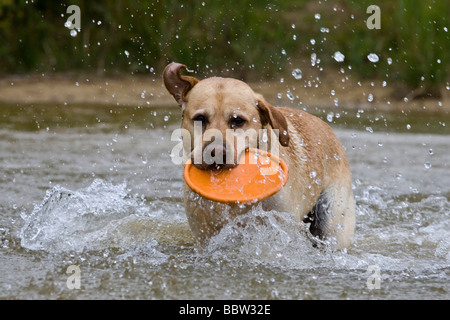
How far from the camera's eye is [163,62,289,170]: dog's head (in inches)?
190

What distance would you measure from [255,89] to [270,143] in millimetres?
7580

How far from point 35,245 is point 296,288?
6.40ft

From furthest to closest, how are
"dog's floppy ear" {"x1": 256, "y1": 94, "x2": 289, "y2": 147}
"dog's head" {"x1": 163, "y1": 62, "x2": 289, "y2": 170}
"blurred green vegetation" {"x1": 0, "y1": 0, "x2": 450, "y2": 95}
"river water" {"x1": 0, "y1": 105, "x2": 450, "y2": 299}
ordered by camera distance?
"blurred green vegetation" {"x1": 0, "y1": 0, "x2": 450, "y2": 95}, "dog's floppy ear" {"x1": 256, "y1": 94, "x2": 289, "y2": 147}, "dog's head" {"x1": 163, "y1": 62, "x2": 289, "y2": 170}, "river water" {"x1": 0, "y1": 105, "x2": 450, "y2": 299}

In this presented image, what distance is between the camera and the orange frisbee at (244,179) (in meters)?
4.93

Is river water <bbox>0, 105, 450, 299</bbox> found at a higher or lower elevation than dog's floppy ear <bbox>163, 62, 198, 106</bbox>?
lower

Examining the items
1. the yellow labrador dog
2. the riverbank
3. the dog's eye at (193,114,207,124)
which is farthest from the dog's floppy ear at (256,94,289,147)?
the riverbank

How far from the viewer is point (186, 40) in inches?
512

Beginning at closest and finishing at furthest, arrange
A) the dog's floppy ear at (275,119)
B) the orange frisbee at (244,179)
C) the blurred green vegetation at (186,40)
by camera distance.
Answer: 1. the orange frisbee at (244,179)
2. the dog's floppy ear at (275,119)
3. the blurred green vegetation at (186,40)

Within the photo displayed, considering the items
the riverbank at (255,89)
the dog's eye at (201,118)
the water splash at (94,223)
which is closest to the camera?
the dog's eye at (201,118)

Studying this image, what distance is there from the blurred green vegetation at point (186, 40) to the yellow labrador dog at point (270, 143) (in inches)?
283

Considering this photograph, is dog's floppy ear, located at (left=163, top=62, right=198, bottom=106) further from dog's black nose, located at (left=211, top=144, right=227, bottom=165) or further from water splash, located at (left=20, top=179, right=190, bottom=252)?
water splash, located at (left=20, top=179, right=190, bottom=252)

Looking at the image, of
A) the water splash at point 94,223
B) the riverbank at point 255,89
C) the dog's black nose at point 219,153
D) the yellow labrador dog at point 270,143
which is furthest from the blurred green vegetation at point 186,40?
the dog's black nose at point 219,153

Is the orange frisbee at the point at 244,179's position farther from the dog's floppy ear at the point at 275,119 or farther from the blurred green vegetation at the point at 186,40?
the blurred green vegetation at the point at 186,40

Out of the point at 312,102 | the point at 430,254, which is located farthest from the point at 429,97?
the point at 430,254
